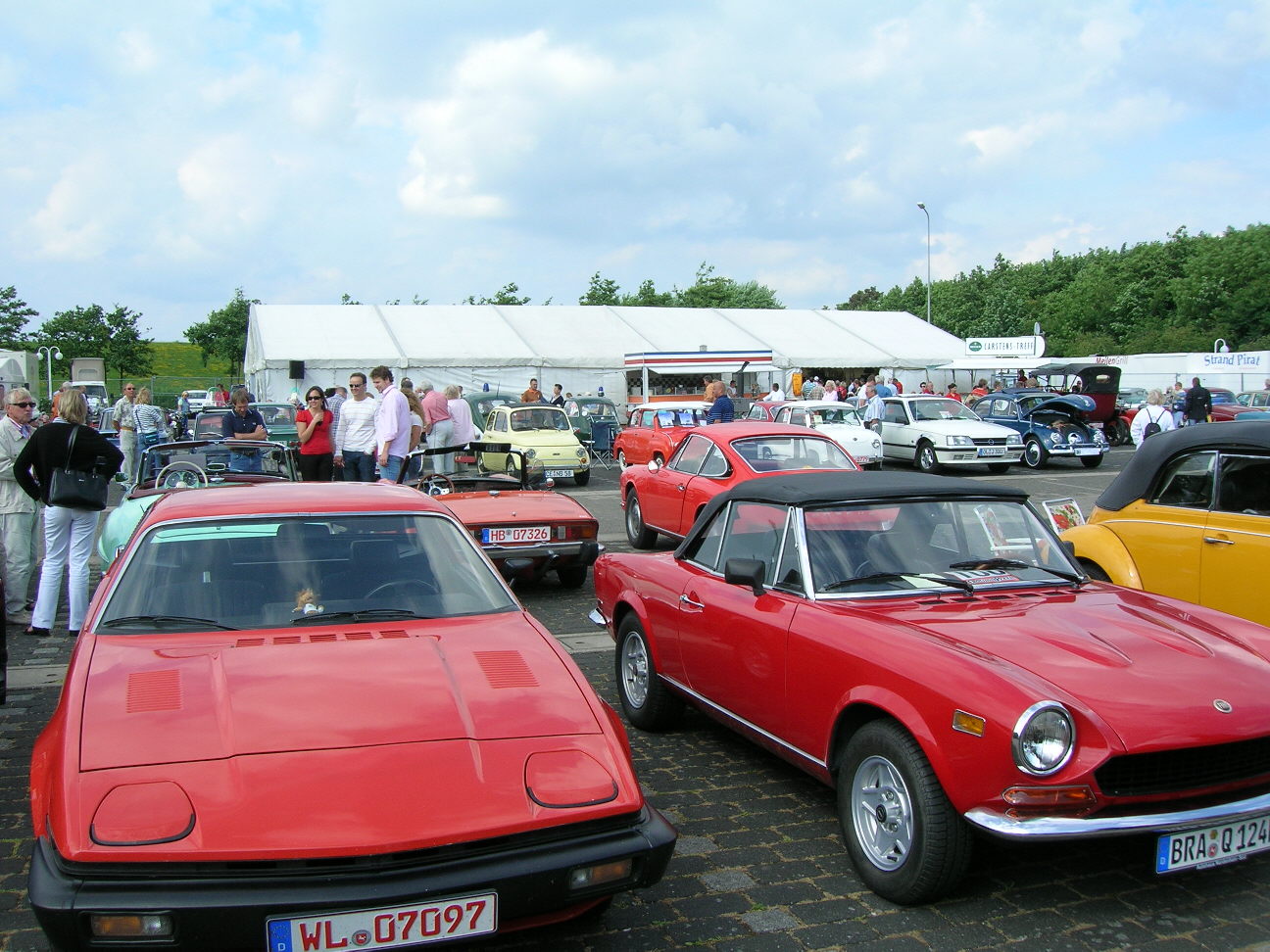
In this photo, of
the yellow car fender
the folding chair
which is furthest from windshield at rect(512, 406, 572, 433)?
the yellow car fender

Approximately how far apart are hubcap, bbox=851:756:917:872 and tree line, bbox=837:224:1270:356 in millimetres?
62457

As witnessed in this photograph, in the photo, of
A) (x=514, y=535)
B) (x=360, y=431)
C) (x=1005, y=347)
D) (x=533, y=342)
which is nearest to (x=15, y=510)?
(x=514, y=535)

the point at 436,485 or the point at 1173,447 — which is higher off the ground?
the point at 1173,447

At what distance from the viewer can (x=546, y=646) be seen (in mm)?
3740

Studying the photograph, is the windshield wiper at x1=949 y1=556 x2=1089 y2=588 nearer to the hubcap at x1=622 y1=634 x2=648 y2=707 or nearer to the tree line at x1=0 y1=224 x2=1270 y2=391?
the hubcap at x1=622 y1=634 x2=648 y2=707

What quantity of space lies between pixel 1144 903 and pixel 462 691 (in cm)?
248

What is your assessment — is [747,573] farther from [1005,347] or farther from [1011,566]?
[1005,347]

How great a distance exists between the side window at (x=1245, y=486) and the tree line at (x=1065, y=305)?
4783cm

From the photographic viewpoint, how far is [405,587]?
160 inches

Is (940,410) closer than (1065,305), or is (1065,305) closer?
(940,410)

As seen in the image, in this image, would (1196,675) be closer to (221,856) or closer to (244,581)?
(221,856)

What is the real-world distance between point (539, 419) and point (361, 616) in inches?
655

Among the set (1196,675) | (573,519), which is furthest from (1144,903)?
(573,519)

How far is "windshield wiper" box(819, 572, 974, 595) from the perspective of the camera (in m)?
4.26
